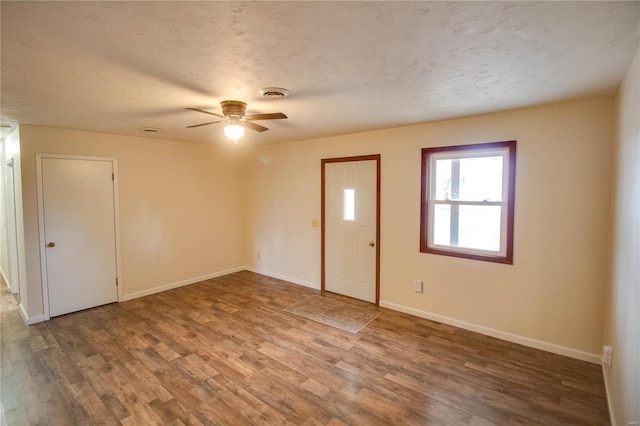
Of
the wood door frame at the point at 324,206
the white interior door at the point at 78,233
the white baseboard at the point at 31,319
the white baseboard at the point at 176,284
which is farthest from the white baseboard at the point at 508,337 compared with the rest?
the white baseboard at the point at 31,319

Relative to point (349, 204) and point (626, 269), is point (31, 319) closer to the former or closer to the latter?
point (349, 204)

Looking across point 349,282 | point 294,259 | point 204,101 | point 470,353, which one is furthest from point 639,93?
point 294,259

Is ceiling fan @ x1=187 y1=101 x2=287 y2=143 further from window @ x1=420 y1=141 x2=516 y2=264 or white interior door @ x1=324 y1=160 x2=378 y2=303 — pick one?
window @ x1=420 y1=141 x2=516 y2=264

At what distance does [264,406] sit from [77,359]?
2057mm

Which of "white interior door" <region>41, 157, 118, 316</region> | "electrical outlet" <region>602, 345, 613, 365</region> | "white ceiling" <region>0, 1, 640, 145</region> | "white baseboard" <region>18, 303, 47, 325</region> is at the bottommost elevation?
"white baseboard" <region>18, 303, 47, 325</region>

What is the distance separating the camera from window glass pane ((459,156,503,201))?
3.33m

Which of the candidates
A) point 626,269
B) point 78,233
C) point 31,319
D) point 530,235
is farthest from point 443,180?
point 31,319

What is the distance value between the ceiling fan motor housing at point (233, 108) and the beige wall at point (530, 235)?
82.2 inches

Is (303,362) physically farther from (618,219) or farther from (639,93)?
(639,93)

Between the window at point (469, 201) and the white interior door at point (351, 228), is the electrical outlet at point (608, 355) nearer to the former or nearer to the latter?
the window at point (469, 201)

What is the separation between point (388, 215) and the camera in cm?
414

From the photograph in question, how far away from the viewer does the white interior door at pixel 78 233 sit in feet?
12.7

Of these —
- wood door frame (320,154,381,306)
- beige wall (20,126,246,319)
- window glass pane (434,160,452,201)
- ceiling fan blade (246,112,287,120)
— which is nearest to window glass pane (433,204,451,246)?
window glass pane (434,160,452,201)

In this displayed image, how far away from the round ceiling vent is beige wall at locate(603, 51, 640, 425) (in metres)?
2.26
